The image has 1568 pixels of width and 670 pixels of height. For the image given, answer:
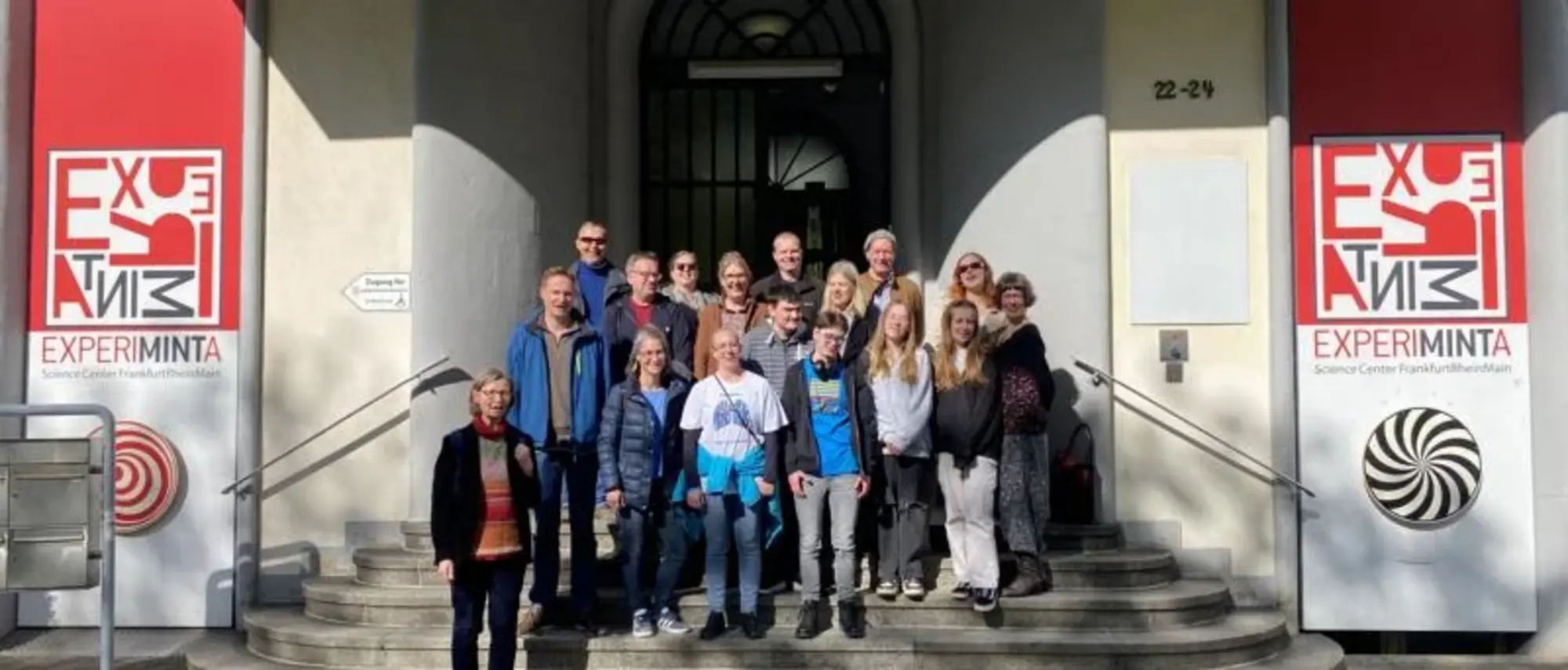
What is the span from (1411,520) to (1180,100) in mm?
3029

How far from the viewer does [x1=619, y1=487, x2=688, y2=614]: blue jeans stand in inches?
287

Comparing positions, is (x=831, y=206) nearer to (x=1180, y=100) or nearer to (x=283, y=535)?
(x=1180, y=100)

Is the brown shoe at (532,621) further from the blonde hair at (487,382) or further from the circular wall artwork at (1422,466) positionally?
the circular wall artwork at (1422,466)

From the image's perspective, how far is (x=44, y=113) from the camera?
30.7 ft

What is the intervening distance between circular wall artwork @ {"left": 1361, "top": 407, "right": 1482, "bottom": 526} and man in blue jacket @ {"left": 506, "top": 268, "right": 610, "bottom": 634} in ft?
16.2

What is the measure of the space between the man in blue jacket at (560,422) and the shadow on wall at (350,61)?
8.35 feet

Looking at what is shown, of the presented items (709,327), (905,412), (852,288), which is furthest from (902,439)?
(709,327)

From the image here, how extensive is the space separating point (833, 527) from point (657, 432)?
1.02 meters

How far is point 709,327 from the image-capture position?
7973 mm

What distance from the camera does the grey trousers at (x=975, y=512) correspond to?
24.5 ft

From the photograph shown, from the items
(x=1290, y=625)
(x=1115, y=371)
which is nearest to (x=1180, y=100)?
(x=1115, y=371)

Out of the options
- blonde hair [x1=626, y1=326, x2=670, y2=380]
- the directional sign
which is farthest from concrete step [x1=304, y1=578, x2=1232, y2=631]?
the directional sign

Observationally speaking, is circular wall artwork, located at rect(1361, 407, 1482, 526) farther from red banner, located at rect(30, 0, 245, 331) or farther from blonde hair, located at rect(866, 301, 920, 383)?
red banner, located at rect(30, 0, 245, 331)

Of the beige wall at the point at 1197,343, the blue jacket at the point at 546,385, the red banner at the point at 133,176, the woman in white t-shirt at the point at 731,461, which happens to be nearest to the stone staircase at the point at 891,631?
the woman in white t-shirt at the point at 731,461
